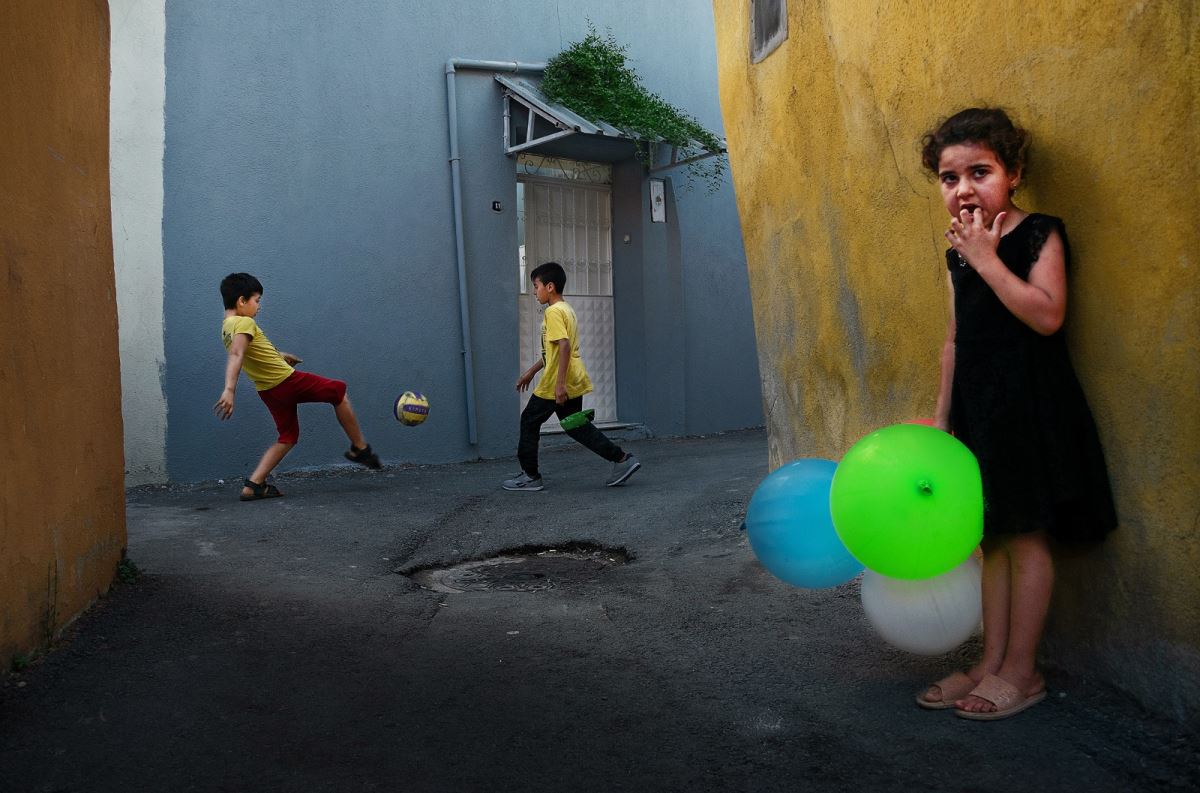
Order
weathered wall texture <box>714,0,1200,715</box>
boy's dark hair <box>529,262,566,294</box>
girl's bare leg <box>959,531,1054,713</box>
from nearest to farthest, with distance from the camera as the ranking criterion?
weathered wall texture <box>714,0,1200,715</box>
girl's bare leg <box>959,531,1054,713</box>
boy's dark hair <box>529,262,566,294</box>

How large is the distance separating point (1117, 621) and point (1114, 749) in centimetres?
36

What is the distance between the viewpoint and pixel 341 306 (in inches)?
375

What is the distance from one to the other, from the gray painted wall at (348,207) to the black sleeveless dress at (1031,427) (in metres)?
7.40

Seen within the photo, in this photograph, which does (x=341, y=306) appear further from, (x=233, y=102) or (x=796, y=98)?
(x=796, y=98)

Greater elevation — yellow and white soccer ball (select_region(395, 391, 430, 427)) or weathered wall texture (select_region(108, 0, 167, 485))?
weathered wall texture (select_region(108, 0, 167, 485))

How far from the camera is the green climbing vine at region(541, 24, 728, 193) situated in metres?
10.8

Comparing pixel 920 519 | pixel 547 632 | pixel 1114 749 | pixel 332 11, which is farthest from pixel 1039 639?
pixel 332 11

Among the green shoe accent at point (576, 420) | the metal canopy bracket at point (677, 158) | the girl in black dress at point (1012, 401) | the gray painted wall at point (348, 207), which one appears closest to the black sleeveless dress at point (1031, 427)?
the girl in black dress at point (1012, 401)

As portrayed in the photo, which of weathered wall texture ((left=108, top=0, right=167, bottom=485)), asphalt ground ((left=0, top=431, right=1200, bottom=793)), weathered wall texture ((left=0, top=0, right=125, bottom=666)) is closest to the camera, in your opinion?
asphalt ground ((left=0, top=431, right=1200, bottom=793))

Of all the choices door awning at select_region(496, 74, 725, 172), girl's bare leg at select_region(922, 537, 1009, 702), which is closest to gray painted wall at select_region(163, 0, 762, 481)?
door awning at select_region(496, 74, 725, 172)

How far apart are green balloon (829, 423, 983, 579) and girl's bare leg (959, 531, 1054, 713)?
208mm

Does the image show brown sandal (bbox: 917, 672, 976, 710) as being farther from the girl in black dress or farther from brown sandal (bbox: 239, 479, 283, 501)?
brown sandal (bbox: 239, 479, 283, 501)

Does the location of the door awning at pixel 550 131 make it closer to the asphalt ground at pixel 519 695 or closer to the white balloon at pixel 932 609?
the asphalt ground at pixel 519 695

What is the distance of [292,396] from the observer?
780cm
